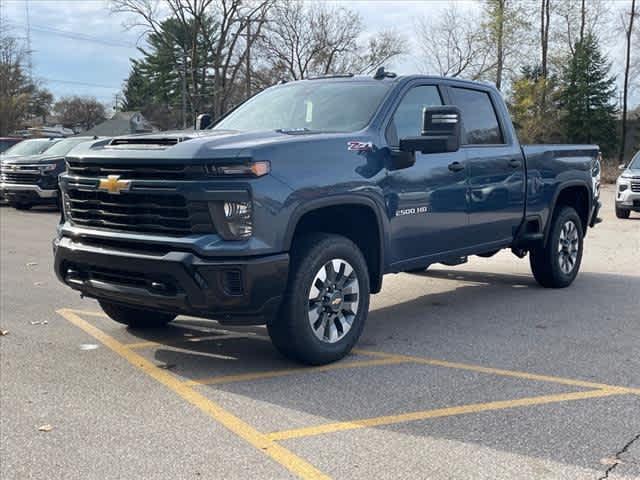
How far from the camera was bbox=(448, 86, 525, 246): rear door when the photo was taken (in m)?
6.52

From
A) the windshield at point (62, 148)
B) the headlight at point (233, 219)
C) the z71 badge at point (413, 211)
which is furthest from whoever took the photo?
the windshield at point (62, 148)

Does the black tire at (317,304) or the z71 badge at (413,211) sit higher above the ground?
the z71 badge at (413,211)

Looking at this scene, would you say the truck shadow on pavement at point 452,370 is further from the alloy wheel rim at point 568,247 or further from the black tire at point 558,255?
the alloy wheel rim at point 568,247

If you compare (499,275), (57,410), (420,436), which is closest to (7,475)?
(57,410)

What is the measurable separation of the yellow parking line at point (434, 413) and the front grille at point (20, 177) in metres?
15.6

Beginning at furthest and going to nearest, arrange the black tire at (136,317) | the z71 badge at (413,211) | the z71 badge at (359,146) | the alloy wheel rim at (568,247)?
1. the alloy wheel rim at (568,247)
2. the black tire at (136,317)
3. the z71 badge at (413,211)
4. the z71 badge at (359,146)

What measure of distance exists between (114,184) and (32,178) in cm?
1430

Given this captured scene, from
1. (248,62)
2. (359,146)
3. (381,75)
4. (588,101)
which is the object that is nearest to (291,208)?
(359,146)

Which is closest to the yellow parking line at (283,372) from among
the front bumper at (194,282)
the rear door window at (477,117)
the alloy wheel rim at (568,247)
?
the front bumper at (194,282)

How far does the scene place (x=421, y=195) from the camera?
19.0 feet

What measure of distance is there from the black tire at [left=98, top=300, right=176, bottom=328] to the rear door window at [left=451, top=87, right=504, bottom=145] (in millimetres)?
3041

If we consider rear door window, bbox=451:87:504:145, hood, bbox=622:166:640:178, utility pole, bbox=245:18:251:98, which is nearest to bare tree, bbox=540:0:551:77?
utility pole, bbox=245:18:251:98

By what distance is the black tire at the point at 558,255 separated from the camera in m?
7.85

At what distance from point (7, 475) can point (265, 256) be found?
1.86 metres
